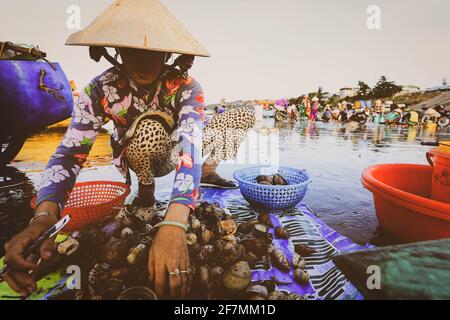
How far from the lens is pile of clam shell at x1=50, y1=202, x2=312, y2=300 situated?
4.20 ft

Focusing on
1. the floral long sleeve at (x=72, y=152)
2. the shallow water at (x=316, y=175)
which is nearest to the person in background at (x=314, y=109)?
the shallow water at (x=316, y=175)

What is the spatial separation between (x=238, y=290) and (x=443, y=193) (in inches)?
61.3

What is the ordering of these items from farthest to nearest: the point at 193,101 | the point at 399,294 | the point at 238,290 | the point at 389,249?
the point at 193,101
the point at 238,290
the point at 389,249
the point at 399,294

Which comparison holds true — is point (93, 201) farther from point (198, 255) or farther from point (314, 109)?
point (314, 109)

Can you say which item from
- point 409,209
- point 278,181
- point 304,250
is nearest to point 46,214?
point 304,250

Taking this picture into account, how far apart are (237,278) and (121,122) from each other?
4.49 feet

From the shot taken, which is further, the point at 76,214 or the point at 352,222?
the point at 352,222

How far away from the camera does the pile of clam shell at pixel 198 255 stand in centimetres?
128

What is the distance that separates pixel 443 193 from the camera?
1.78m

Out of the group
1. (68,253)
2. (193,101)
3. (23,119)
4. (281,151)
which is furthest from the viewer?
(281,151)

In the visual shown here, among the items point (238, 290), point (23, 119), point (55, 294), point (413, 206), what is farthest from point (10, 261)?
point (23, 119)

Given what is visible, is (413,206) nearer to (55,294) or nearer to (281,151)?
(55,294)

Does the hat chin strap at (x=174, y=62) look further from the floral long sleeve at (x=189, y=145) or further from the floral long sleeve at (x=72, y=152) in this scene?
the floral long sleeve at (x=72, y=152)
